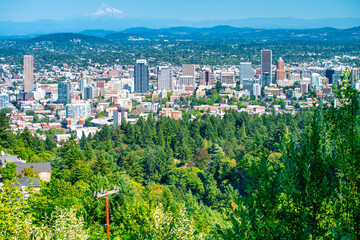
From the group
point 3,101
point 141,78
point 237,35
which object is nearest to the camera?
point 3,101

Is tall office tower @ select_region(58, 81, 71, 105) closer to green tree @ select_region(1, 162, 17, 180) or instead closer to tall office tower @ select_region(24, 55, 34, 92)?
tall office tower @ select_region(24, 55, 34, 92)

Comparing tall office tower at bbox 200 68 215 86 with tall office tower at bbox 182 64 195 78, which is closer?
tall office tower at bbox 200 68 215 86

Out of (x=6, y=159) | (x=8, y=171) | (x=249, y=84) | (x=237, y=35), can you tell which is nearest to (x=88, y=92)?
(x=249, y=84)

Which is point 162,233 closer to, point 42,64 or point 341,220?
point 341,220

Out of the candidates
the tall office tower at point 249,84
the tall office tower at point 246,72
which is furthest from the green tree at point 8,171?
the tall office tower at point 246,72

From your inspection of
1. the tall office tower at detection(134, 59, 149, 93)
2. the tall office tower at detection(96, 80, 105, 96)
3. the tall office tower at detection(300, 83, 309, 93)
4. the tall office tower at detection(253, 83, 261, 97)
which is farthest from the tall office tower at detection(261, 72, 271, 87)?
the tall office tower at detection(96, 80, 105, 96)

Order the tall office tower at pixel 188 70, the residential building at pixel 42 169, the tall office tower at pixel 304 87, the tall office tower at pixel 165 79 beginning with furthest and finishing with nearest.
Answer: the tall office tower at pixel 188 70, the tall office tower at pixel 165 79, the tall office tower at pixel 304 87, the residential building at pixel 42 169

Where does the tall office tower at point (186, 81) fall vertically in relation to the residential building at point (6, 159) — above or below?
below

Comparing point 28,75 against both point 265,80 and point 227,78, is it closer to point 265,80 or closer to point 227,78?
point 227,78

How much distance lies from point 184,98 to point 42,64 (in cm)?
3833

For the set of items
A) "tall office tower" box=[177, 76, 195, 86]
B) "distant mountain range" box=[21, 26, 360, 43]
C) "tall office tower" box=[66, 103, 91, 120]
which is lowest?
"tall office tower" box=[66, 103, 91, 120]

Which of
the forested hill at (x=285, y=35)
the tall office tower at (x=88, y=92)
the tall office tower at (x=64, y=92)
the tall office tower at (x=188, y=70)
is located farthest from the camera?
the forested hill at (x=285, y=35)

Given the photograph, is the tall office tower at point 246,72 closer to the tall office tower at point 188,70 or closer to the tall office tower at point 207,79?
the tall office tower at point 207,79

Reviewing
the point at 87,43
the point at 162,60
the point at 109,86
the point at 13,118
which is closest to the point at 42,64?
the point at 162,60
